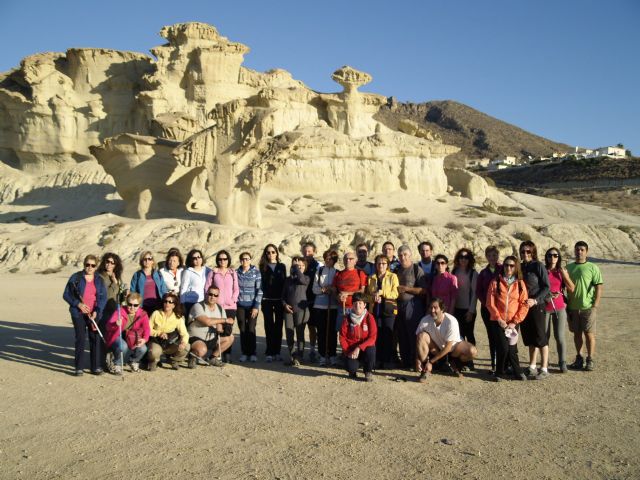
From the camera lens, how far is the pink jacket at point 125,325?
6.59 m

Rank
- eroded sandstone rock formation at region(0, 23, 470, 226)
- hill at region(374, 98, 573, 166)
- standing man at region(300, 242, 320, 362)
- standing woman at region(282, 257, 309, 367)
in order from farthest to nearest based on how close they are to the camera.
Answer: hill at region(374, 98, 573, 166) < eroded sandstone rock formation at region(0, 23, 470, 226) < standing man at region(300, 242, 320, 362) < standing woman at region(282, 257, 309, 367)

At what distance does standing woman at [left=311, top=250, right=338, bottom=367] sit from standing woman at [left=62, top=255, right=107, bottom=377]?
2.69 metres

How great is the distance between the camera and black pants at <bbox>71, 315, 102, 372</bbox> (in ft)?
21.1

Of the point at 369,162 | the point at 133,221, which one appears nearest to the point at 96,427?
the point at 133,221

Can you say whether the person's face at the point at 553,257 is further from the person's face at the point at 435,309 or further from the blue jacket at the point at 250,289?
the blue jacket at the point at 250,289

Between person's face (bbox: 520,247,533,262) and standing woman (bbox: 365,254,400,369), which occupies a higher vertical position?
person's face (bbox: 520,247,533,262)

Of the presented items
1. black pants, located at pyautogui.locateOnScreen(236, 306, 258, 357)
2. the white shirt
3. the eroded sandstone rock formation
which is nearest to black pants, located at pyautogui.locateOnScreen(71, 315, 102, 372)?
black pants, located at pyautogui.locateOnScreen(236, 306, 258, 357)

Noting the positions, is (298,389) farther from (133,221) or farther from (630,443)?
(133,221)

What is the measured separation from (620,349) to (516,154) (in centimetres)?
8855

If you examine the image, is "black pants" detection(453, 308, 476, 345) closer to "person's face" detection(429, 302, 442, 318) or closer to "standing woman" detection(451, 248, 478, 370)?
"standing woman" detection(451, 248, 478, 370)

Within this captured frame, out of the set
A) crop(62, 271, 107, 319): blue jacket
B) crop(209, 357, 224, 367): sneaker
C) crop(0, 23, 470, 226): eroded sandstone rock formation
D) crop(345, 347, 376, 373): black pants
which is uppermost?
crop(0, 23, 470, 226): eroded sandstone rock formation

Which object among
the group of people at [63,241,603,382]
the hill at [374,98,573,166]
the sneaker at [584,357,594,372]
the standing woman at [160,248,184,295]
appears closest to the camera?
the group of people at [63,241,603,382]

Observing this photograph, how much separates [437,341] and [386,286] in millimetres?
924

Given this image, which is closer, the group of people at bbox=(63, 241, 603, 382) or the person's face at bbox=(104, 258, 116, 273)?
the group of people at bbox=(63, 241, 603, 382)
